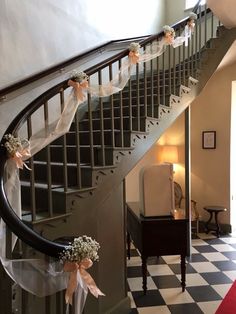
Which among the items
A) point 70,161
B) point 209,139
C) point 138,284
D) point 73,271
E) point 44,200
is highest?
point 209,139

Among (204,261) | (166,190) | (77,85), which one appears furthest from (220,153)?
(77,85)

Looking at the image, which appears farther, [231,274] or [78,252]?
[231,274]

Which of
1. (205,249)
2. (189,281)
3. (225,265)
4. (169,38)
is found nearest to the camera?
(169,38)

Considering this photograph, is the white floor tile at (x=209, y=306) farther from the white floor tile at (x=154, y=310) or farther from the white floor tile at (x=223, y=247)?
the white floor tile at (x=223, y=247)

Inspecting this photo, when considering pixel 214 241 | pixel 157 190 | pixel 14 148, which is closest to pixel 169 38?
pixel 157 190

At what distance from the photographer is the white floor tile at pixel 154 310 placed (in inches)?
115

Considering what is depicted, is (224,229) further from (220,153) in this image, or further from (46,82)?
(46,82)

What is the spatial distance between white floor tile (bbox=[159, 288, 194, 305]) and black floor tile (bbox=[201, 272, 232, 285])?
42 centimetres

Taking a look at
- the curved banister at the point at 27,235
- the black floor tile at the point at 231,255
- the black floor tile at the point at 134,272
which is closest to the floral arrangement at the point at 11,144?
the curved banister at the point at 27,235

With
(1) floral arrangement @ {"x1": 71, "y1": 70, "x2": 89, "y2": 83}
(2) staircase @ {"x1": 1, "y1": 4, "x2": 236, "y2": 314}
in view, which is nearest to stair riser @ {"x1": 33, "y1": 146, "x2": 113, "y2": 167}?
(2) staircase @ {"x1": 1, "y1": 4, "x2": 236, "y2": 314}

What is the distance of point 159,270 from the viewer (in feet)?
12.8

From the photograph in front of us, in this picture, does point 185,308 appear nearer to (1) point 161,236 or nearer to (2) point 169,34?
(1) point 161,236

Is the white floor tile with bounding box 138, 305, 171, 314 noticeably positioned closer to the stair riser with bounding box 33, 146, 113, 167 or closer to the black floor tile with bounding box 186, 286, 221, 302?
the black floor tile with bounding box 186, 286, 221, 302

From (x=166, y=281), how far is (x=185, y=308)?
0.62m
